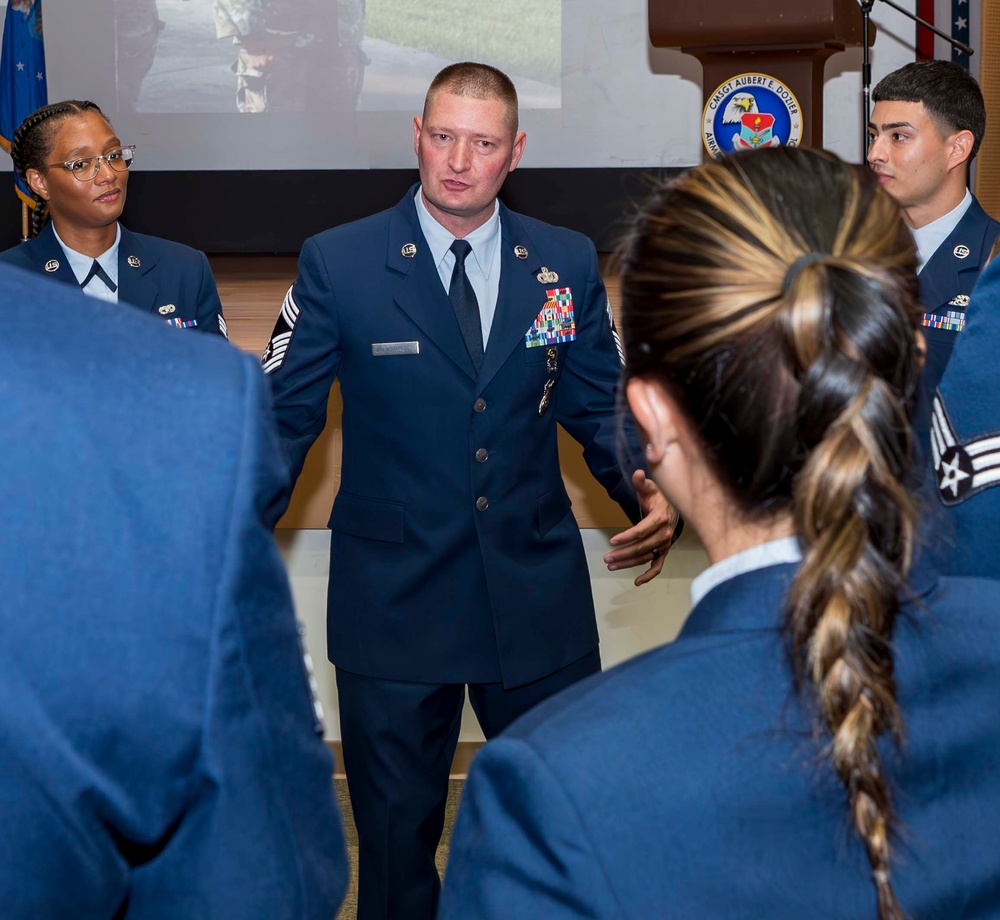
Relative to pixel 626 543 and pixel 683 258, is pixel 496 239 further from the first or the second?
pixel 683 258

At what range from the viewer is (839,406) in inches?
25.2

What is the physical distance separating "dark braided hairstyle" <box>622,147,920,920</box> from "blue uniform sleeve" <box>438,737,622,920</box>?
0.15 m

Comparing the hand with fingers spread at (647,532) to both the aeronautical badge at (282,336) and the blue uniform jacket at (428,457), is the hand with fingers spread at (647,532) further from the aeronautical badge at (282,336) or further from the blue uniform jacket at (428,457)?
the aeronautical badge at (282,336)

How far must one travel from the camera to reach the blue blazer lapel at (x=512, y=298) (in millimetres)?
2000

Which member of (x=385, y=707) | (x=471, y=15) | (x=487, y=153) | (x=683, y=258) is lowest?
(x=385, y=707)

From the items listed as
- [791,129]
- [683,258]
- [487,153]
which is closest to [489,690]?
[487,153]

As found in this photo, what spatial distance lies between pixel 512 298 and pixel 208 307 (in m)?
1.22

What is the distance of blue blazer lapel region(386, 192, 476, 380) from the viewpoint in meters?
1.99

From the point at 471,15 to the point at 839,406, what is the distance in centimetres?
534

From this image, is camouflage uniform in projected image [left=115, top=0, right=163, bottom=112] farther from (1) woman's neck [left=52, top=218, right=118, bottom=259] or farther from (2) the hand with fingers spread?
(2) the hand with fingers spread

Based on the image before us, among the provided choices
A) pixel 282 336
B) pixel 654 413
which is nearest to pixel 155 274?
pixel 282 336

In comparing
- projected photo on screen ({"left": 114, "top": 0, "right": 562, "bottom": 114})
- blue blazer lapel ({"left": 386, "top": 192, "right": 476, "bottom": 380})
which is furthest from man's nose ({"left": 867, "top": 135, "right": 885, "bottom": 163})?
projected photo on screen ({"left": 114, "top": 0, "right": 562, "bottom": 114})

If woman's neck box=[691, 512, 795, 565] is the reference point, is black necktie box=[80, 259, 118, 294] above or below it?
above

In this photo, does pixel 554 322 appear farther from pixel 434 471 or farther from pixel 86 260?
pixel 86 260
